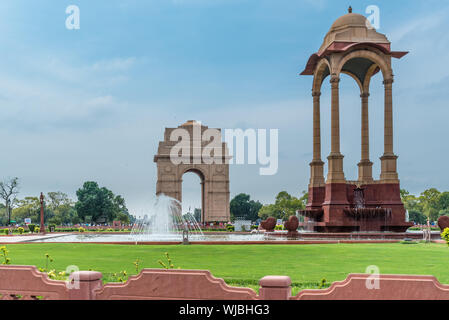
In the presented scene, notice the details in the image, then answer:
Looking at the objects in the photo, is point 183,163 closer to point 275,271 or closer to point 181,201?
point 181,201

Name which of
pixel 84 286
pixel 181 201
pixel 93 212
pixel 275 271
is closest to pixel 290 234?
pixel 275 271

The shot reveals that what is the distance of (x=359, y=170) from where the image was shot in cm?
3228

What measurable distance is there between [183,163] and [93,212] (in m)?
20.8

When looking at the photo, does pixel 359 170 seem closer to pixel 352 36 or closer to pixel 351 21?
pixel 352 36

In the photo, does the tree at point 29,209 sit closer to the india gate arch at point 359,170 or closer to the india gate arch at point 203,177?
the india gate arch at point 203,177

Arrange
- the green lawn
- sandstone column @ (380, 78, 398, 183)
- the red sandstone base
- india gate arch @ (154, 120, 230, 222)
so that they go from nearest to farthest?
the green lawn, the red sandstone base, sandstone column @ (380, 78, 398, 183), india gate arch @ (154, 120, 230, 222)

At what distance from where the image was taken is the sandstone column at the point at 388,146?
96.4 feet

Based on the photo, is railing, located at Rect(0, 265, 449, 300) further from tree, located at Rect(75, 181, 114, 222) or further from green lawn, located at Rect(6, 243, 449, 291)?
tree, located at Rect(75, 181, 114, 222)

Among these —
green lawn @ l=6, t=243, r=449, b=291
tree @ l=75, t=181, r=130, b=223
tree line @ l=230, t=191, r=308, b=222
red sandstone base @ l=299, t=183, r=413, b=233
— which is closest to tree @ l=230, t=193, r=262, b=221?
tree line @ l=230, t=191, r=308, b=222

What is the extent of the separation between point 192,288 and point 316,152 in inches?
1074

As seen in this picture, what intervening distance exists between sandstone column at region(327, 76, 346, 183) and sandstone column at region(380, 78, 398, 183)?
270 cm

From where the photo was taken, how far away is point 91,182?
264ft

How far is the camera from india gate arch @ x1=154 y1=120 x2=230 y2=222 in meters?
66.6
